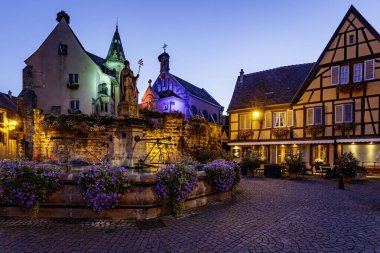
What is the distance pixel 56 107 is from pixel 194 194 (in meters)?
25.9

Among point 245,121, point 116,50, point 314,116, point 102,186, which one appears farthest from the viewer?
point 116,50

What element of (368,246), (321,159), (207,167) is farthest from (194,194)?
(321,159)

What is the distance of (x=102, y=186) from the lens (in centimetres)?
526

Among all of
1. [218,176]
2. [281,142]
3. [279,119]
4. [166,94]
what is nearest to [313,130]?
[281,142]

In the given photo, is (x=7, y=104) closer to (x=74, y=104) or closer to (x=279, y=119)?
(x=74, y=104)

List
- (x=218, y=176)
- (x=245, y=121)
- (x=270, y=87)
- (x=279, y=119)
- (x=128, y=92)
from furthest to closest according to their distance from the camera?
(x=270, y=87) → (x=245, y=121) → (x=279, y=119) → (x=128, y=92) → (x=218, y=176)

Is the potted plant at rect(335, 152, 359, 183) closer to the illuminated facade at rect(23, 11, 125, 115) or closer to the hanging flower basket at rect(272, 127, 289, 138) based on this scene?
the hanging flower basket at rect(272, 127, 289, 138)

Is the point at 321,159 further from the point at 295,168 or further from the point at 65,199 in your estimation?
the point at 65,199

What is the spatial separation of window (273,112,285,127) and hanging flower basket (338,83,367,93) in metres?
4.78

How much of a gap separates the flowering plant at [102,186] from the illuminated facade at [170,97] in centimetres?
2537

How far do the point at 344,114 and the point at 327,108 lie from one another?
1.28 m

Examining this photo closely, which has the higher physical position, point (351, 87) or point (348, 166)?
point (351, 87)

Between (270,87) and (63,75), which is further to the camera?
(63,75)

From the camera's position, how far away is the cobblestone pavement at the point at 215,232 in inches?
164
